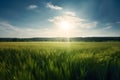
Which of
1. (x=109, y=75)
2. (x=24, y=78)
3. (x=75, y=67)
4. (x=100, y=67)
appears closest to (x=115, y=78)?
(x=109, y=75)

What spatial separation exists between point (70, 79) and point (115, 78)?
0.50 metres

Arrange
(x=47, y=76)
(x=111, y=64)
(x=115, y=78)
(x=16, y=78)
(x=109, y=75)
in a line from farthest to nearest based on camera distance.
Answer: (x=111, y=64) < (x=109, y=75) < (x=115, y=78) < (x=47, y=76) < (x=16, y=78)

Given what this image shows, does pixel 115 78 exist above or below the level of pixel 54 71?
below

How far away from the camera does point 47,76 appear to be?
1561 mm

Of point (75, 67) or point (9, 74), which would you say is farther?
point (75, 67)

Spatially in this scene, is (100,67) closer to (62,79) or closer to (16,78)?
(62,79)

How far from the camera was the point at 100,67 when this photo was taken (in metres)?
1.86

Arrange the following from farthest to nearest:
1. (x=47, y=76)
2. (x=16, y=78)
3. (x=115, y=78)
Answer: (x=115, y=78) → (x=47, y=76) → (x=16, y=78)

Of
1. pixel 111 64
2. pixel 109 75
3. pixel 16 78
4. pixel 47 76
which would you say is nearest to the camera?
pixel 16 78

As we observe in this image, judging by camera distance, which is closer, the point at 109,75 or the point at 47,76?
the point at 47,76

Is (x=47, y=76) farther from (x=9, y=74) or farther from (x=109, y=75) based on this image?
Answer: (x=109, y=75)

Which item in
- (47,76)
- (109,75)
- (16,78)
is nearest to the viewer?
(16,78)

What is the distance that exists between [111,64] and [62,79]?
0.82 meters

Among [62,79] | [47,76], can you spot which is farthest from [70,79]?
[47,76]
